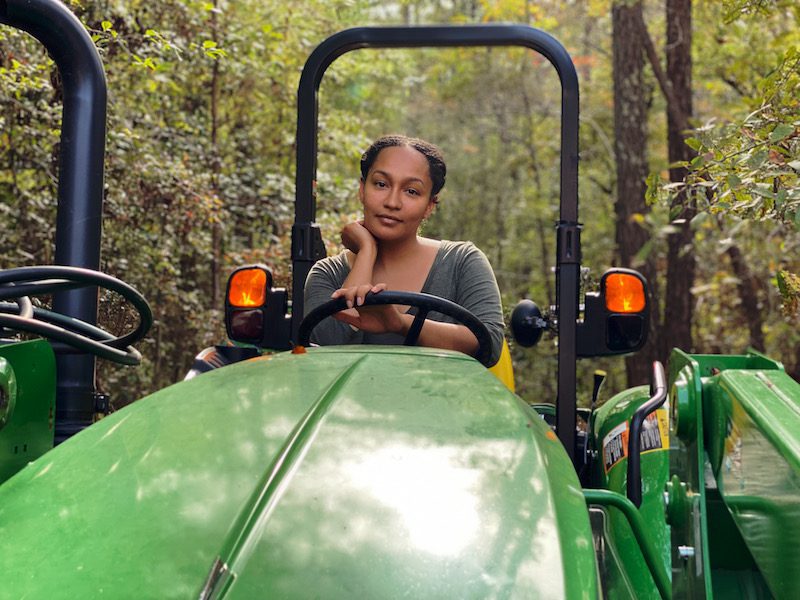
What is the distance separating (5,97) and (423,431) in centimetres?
531

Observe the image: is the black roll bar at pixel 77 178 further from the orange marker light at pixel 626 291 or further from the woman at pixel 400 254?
the orange marker light at pixel 626 291

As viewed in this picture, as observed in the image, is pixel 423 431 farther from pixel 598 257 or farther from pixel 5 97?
pixel 598 257

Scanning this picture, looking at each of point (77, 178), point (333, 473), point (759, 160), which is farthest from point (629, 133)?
point (333, 473)

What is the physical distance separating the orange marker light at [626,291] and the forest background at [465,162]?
0.30 meters

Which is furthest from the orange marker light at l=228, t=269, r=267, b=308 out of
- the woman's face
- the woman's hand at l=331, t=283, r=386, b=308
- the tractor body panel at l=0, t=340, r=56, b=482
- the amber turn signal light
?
the tractor body panel at l=0, t=340, r=56, b=482

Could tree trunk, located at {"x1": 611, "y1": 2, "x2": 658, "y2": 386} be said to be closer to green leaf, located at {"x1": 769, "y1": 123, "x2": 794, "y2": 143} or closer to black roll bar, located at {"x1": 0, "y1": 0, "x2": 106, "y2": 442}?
green leaf, located at {"x1": 769, "y1": 123, "x2": 794, "y2": 143}

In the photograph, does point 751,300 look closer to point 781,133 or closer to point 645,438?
point 645,438

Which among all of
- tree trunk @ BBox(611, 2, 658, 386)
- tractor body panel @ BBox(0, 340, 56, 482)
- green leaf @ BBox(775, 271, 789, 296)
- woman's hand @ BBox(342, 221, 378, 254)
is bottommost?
tractor body panel @ BBox(0, 340, 56, 482)

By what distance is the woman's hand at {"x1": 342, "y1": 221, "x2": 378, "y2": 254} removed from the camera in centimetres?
290

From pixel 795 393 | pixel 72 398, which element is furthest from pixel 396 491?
pixel 72 398

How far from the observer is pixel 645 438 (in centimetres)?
306

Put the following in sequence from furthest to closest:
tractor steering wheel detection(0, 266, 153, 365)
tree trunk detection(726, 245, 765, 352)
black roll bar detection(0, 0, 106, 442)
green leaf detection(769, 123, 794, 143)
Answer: tree trunk detection(726, 245, 765, 352), green leaf detection(769, 123, 794, 143), black roll bar detection(0, 0, 106, 442), tractor steering wheel detection(0, 266, 153, 365)

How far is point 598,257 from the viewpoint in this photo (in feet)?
51.6

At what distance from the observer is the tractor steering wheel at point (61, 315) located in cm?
196
